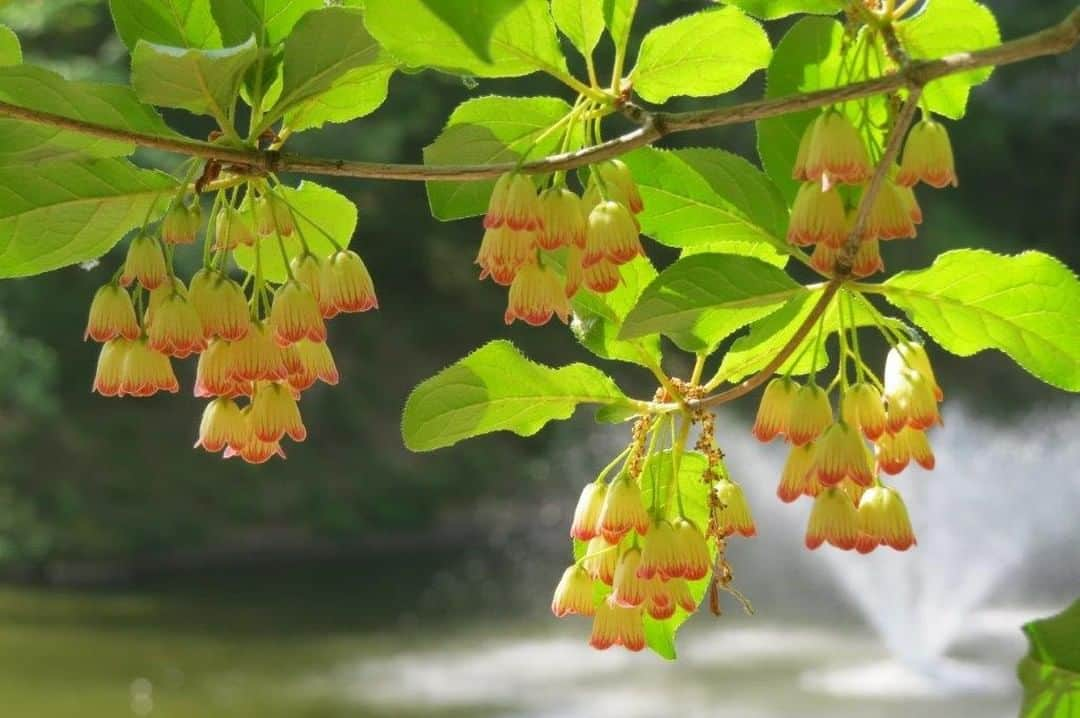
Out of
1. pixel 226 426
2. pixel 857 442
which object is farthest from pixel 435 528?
pixel 857 442

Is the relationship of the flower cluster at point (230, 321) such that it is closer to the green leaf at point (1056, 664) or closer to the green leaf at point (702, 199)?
the green leaf at point (702, 199)

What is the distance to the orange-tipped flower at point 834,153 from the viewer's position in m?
0.47

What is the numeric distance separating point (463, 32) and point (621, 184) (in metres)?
0.09

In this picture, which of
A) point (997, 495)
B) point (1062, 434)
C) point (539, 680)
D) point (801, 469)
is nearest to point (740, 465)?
point (997, 495)

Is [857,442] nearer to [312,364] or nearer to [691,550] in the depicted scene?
[691,550]

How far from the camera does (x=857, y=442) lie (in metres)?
0.54

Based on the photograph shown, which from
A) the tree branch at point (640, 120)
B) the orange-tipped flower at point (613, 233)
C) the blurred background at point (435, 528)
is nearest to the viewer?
the tree branch at point (640, 120)

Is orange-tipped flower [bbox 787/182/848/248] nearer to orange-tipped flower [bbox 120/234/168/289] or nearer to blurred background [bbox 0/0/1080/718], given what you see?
orange-tipped flower [bbox 120/234/168/289]

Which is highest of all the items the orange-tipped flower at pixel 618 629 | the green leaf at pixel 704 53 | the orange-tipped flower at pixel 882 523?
the green leaf at pixel 704 53

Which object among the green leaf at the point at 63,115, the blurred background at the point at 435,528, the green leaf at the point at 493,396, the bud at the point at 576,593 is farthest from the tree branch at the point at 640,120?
the blurred background at the point at 435,528

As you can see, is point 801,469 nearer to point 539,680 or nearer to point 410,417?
point 410,417

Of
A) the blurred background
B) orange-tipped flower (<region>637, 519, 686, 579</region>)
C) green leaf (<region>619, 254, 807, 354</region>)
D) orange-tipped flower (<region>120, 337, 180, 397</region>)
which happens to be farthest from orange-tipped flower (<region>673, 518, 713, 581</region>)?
the blurred background

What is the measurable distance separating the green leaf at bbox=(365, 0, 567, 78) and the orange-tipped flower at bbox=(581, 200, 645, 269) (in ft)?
0.16

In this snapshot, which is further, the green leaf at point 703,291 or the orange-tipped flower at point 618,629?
the orange-tipped flower at point 618,629
